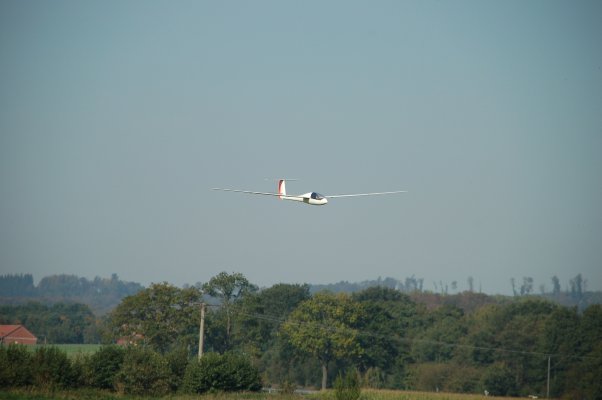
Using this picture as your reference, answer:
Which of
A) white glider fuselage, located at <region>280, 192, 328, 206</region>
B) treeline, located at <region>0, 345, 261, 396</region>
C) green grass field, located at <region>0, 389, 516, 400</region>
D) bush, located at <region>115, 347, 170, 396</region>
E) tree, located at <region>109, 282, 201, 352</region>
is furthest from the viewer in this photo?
tree, located at <region>109, 282, 201, 352</region>

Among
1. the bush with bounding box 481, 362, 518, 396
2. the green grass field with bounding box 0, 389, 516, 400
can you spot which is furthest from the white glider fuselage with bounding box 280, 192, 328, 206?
the bush with bounding box 481, 362, 518, 396

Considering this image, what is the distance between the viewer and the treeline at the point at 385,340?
3467 inches

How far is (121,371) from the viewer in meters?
60.7

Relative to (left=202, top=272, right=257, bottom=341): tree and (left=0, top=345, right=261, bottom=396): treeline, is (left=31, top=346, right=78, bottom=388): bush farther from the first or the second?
(left=202, top=272, right=257, bottom=341): tree

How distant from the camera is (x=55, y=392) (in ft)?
188

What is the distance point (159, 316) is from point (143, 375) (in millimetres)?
27572

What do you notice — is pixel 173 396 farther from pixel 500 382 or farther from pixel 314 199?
pixel 500 382

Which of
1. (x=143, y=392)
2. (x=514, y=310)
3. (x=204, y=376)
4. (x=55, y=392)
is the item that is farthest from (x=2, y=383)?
(x=514, y=310)

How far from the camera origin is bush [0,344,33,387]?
2261 inches

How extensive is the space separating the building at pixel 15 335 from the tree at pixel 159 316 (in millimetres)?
22730

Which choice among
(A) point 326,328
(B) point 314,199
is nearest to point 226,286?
(A) point 326,328

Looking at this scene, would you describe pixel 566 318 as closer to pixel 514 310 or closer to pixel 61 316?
pixel 514 310

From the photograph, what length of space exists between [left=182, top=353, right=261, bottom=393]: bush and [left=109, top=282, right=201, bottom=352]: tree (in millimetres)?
22357

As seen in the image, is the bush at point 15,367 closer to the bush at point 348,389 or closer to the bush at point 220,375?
the bush at point 220,375
